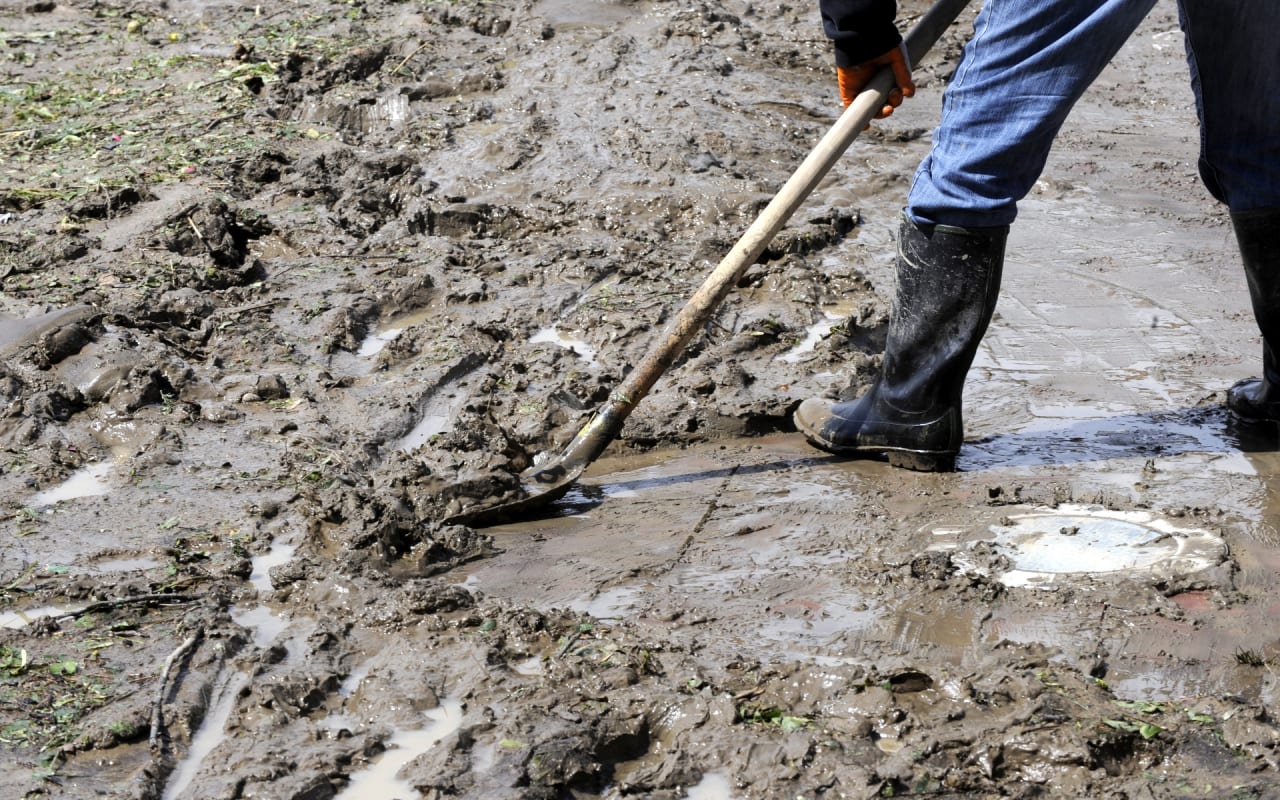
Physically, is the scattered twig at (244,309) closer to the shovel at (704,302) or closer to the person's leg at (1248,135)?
the shovel at (704,302)

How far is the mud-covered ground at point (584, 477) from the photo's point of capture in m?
2.20

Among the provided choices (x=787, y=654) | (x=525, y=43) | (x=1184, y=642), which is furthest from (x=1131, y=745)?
(x=525, y=43)

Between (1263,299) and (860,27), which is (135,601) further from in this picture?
(1263,299)

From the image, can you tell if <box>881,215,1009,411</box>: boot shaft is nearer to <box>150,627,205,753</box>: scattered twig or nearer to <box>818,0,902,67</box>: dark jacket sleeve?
<box>818,0,902,67</box>: dark jacket sleeve

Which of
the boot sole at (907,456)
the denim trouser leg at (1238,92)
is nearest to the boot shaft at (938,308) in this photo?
the boot sole at (907,456)

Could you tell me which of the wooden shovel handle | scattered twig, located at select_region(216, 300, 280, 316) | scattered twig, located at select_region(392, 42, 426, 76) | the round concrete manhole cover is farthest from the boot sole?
scattered twig, located at select_region(392, 42, 426, 76)

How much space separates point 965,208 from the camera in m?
2.90

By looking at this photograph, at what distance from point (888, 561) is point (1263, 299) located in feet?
4.37

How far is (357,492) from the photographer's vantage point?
297cm

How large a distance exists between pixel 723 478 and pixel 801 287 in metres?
1.21

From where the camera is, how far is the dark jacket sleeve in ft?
9.37

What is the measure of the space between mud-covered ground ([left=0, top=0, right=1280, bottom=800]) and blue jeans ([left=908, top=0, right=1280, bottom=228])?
687mm

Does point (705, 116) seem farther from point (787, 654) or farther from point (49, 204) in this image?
point (787, 654)

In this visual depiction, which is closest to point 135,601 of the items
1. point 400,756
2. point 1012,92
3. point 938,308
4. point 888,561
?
point 400,756
